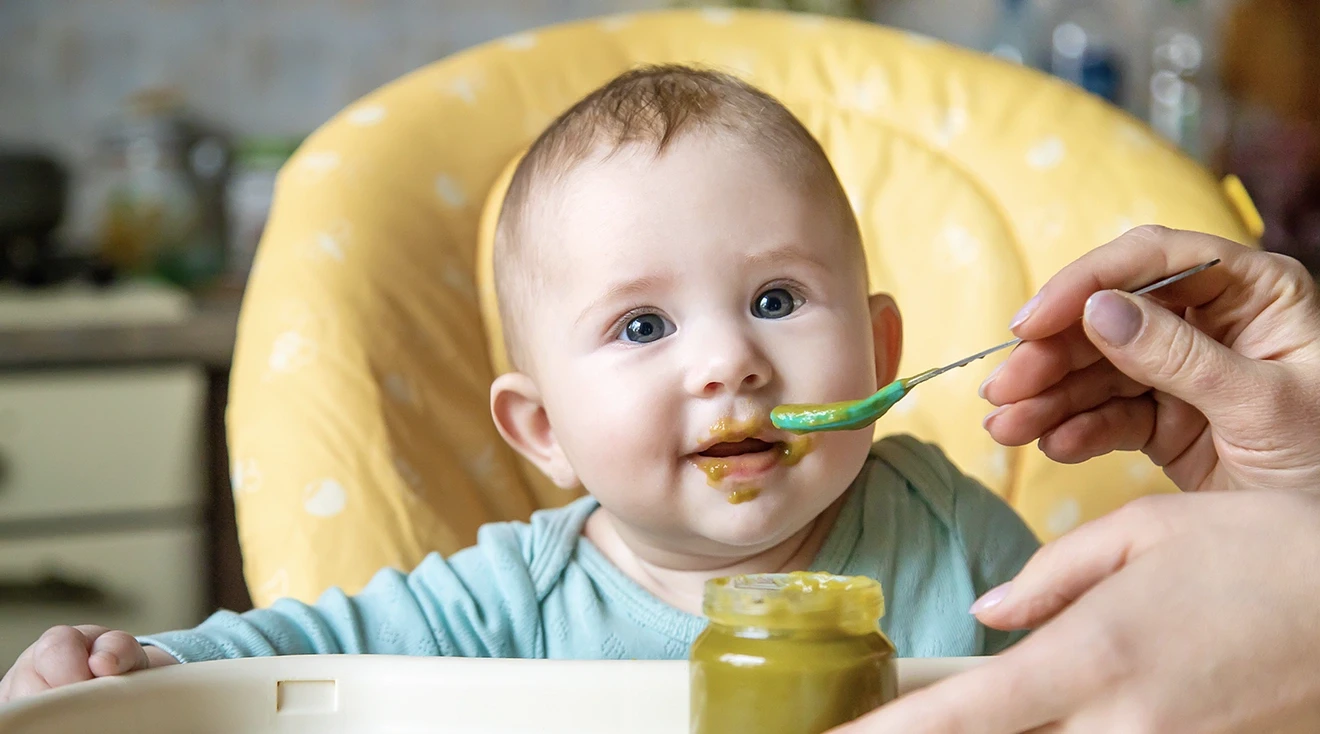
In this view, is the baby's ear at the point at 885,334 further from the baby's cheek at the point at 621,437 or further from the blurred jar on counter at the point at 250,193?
the blurred jar on counter at the point at 250,193

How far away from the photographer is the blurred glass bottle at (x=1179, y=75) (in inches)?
104

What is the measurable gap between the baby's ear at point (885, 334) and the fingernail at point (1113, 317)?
0.30 m

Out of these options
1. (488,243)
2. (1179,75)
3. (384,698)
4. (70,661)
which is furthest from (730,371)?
(1179,75)

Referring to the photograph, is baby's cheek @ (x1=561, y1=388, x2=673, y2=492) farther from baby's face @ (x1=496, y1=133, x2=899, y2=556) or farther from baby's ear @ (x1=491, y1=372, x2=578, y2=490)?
baby's ear @ (x1=491, y1=372, x2=578, y2=490)

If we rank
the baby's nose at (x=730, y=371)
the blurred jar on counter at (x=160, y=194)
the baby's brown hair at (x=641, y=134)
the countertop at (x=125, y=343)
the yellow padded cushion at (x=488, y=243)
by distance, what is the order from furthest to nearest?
the blurred jar on counter at (x=160, y=194), the countertop at (x=125, y=343), the yellow padded cushion at (x=488, y=243), the baby's brown hair at (x=641, y=134), the baby's nose at (x=730, y=371)

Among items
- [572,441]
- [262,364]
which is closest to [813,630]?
[572,441]

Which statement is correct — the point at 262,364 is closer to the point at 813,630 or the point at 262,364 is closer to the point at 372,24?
the point at 813,630

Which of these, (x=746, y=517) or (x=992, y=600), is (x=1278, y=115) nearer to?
(x=746, y=517)

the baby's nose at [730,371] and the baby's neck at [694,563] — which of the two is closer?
the baby's nose at [730,371]

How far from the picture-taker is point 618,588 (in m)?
0.97

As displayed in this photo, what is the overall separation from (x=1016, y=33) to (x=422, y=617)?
7.12 ft

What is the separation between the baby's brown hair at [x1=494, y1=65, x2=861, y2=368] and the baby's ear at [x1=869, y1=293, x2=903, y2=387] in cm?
8

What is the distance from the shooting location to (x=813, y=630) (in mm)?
537

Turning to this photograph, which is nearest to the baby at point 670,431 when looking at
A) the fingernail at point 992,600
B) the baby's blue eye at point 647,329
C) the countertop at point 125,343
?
the baby's blue eye at point 647,329
